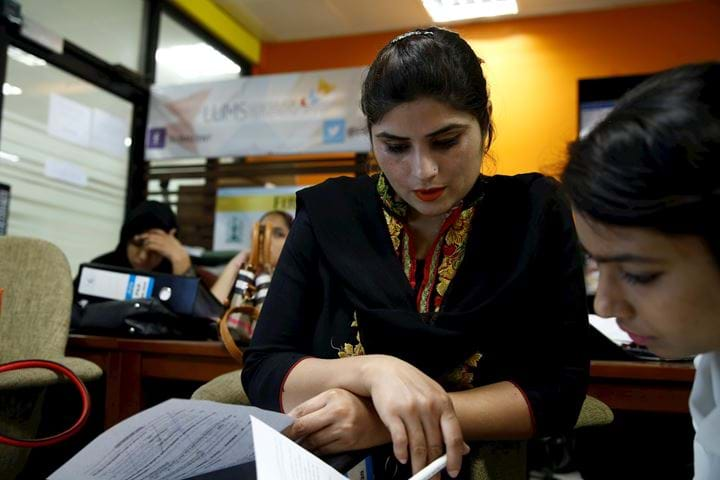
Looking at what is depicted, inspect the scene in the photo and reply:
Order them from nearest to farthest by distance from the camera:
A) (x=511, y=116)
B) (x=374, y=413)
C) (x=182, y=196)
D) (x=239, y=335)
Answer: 1. (x=374, y=413)
2. (x=239, y=335)
3. (x=182, y=196)
4. (x=511, y=116)

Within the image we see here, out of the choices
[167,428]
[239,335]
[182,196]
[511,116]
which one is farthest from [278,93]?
[167,428]

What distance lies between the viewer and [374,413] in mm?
759

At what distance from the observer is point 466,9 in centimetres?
429

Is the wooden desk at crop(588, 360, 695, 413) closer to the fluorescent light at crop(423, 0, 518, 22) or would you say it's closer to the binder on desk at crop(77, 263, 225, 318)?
the binder on desk at crop(77, 263, 225, 318)

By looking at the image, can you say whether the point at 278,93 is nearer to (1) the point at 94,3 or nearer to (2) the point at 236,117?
(2) the point at 236,117

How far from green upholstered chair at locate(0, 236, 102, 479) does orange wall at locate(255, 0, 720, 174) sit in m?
3.03

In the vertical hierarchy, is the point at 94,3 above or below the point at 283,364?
above

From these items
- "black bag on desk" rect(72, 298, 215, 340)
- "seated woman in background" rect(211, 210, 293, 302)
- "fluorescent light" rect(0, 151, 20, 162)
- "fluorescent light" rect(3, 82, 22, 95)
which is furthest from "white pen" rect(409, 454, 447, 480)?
"fluorescent light" rect(3, 82, 22, 95)

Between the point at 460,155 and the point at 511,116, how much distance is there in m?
3.75

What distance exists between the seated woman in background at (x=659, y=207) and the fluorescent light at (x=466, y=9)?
12.6ft

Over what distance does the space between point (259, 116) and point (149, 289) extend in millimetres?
2061

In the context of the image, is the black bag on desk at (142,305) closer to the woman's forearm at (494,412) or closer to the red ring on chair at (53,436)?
the red ring on chair at (53,436)

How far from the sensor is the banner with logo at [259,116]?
3.81 metres

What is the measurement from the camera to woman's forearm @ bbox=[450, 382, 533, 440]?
2.59 ft
